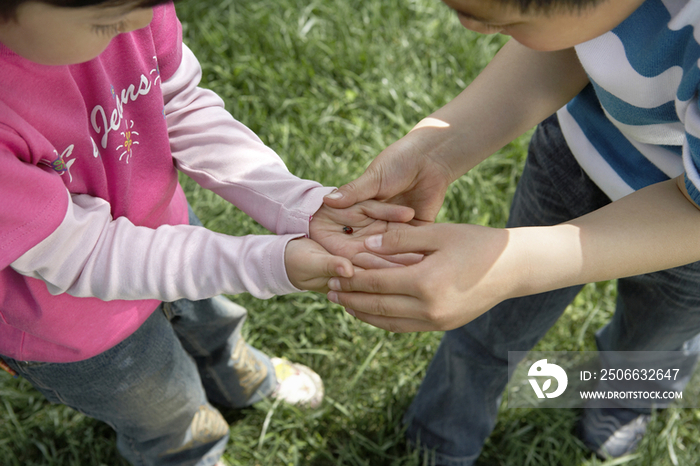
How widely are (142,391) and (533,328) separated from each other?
109cm

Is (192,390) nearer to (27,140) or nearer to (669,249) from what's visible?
(27,140)

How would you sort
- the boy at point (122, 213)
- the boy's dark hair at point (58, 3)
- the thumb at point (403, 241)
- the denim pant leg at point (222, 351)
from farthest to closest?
the denim pant leg at point (222, 351) < the thumb at point (403, 241) < the boy at point (122, 213) < the boy's dark hair at point (58, 3)

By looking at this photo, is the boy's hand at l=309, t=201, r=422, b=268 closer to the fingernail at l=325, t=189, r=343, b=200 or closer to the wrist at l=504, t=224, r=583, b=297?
the fingernail at l=325, t=189, r=343, b=200

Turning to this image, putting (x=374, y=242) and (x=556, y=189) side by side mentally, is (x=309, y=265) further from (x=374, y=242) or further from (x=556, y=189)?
(x=556, y=189)

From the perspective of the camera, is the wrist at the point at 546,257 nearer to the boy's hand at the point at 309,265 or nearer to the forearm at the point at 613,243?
the forearm at the point at 613,243

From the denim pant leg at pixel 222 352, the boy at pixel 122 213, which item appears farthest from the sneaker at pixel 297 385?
the boy at pixel 122 213

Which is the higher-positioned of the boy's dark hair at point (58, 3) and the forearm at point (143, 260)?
the boy's dark hair at point (58, 3)

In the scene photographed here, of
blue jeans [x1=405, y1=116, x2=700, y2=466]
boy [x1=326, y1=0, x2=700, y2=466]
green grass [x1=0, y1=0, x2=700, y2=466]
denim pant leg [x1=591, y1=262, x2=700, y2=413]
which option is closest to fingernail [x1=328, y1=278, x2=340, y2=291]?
boy [x1=326, y1=0, x2=700, y2=466]

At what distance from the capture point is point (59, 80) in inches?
37.9

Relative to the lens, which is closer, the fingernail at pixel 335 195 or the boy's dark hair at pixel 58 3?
the boy's dark hair at pixel 58 3

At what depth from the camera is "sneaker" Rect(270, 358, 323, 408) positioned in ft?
6.72

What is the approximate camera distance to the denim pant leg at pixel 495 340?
1454 mm

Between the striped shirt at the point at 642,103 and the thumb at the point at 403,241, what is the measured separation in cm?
45

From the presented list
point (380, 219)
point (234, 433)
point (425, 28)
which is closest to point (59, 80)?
point (380, 219)
